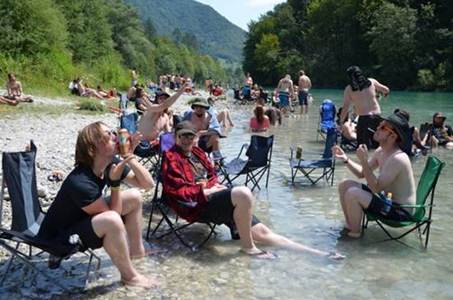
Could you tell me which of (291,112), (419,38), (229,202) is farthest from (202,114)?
(419,38)

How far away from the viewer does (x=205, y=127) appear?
8.23 meters

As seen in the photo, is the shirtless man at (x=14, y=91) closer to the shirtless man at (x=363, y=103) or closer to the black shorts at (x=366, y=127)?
the shirtless man at (x=363, y=103)

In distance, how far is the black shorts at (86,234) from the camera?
13.9 ft

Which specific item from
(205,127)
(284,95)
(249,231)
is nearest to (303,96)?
(284,95)

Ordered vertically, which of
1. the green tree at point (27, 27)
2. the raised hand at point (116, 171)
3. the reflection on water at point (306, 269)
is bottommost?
the reflection on water at point (306, 269)

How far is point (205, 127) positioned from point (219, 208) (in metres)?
3.07

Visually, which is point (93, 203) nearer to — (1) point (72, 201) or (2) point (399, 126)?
(1) point (72, 201)

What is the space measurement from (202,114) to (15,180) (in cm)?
400

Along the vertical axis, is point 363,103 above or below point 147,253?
above

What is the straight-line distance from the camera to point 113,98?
2639 centimetres

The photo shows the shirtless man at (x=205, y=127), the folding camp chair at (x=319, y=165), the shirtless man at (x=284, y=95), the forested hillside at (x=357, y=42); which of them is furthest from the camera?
the forested hillside at (x=357, y=42)

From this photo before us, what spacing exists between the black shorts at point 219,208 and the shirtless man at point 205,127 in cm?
242

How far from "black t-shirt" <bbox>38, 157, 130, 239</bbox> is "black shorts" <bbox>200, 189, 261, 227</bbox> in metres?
1.28

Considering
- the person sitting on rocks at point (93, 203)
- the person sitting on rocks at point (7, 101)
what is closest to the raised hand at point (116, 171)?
the person sitting on rocks at point (93, 203)
